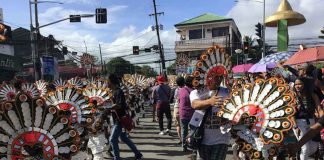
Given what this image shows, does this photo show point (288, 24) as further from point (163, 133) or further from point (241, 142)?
point (241, 142)

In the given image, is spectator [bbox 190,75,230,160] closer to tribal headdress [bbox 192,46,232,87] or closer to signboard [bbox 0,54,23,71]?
tribal headdress [bbox 192,46,232,87]

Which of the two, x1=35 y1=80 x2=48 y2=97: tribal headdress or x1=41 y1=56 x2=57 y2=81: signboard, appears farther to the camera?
x1=41 y1=56 x2=57 y2=81: signboard

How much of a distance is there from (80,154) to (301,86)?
10.4 ft

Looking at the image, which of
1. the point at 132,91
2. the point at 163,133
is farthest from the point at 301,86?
the point at 132,91

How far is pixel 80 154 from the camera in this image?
4.59 metres

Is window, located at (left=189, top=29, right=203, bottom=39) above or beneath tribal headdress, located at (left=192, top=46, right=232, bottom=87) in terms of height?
above

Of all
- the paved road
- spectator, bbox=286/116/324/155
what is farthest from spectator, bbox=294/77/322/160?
the paved road

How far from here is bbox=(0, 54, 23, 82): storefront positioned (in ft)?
95.5

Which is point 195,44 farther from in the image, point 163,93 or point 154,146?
point 154,146

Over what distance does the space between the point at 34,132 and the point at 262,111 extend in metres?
2.49

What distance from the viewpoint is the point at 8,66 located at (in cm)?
3023

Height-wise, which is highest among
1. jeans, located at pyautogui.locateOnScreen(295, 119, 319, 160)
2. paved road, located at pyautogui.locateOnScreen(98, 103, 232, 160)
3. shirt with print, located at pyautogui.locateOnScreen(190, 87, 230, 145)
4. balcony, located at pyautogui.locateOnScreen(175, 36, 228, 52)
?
balcony, located at pyautogui.locateOnScreen(175, 36, 228, 52)

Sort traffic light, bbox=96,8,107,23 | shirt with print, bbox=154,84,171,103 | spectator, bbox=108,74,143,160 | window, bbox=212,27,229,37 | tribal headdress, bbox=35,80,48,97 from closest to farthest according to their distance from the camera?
1. spectator, bbox=108,74,143,160
2. shirt with print, bbox=154,84,171,103
3. tribal headdress, bbox=35,80,48,97
4. traffic light, bbox=96,8,107,23
5. window, bbox=212,27,229,37

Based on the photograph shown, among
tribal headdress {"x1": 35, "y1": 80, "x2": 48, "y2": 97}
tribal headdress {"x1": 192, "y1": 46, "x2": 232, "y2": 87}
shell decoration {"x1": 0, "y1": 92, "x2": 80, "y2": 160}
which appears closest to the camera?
shell decoration {"x1": 0, "y1": 92, "x2": 80, "y2": 160}
